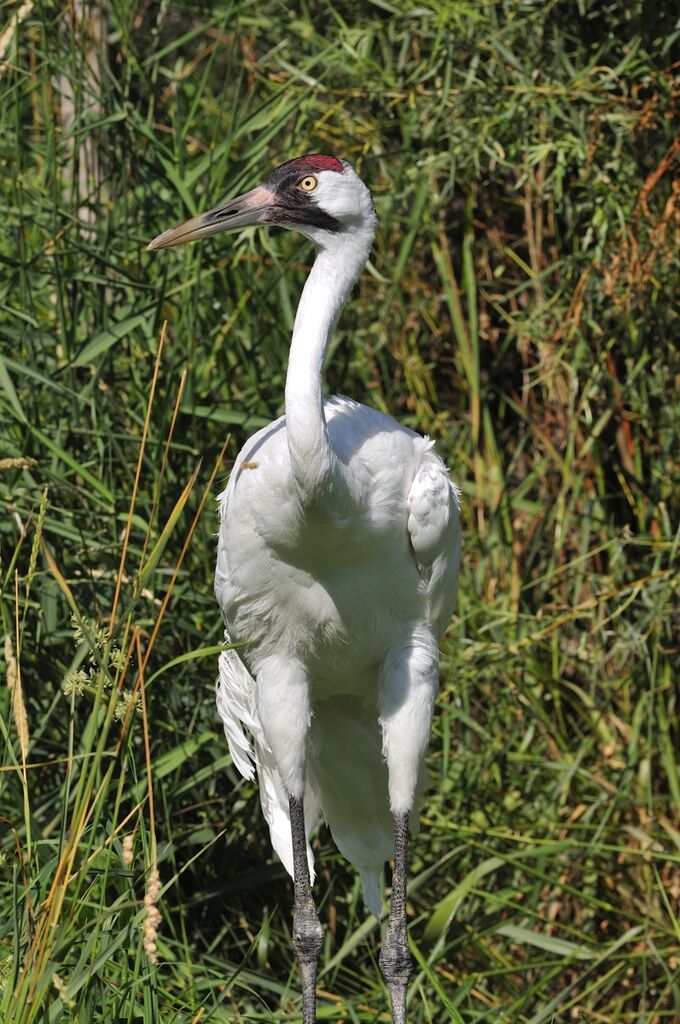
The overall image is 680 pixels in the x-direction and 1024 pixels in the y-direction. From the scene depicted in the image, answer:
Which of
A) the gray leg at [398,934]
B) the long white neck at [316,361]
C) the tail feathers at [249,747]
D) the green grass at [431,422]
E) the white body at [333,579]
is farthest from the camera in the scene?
the green grass at [431,422]

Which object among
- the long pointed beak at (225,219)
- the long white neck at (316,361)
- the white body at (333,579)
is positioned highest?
the long pointed beak at (225,219)

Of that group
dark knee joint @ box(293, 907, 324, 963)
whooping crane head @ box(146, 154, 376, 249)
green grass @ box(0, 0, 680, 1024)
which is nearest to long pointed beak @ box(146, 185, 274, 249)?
whooping crane head @ box(146, 154, 376, 249)

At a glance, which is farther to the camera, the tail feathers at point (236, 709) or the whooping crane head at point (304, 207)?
the tail feathers at point (236, 709)

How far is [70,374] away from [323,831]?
1.75 meters

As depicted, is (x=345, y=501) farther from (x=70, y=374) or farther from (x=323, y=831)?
(x=323, y=831)

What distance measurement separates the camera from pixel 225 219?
307cm

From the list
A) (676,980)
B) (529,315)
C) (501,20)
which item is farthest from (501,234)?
(676,980)

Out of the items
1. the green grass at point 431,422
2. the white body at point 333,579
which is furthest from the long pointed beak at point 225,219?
the green grass at point 431,422

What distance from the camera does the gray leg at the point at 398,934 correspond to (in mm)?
3396

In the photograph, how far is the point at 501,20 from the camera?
4520 millimetres

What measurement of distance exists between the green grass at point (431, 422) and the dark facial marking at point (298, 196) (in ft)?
2.30

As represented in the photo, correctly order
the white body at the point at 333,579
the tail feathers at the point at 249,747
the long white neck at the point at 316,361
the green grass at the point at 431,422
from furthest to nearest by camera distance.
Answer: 1. the green grass at the point at 431,422
2. the tail feathers at the point at 249,747
3. the white body at the point at 333,579
4. the long white neck at the point at 316,361

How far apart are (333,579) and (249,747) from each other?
2.31ft

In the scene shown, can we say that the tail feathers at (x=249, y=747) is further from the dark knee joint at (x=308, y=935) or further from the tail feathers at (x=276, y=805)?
the dark knee joint at (x=308, y=935)
